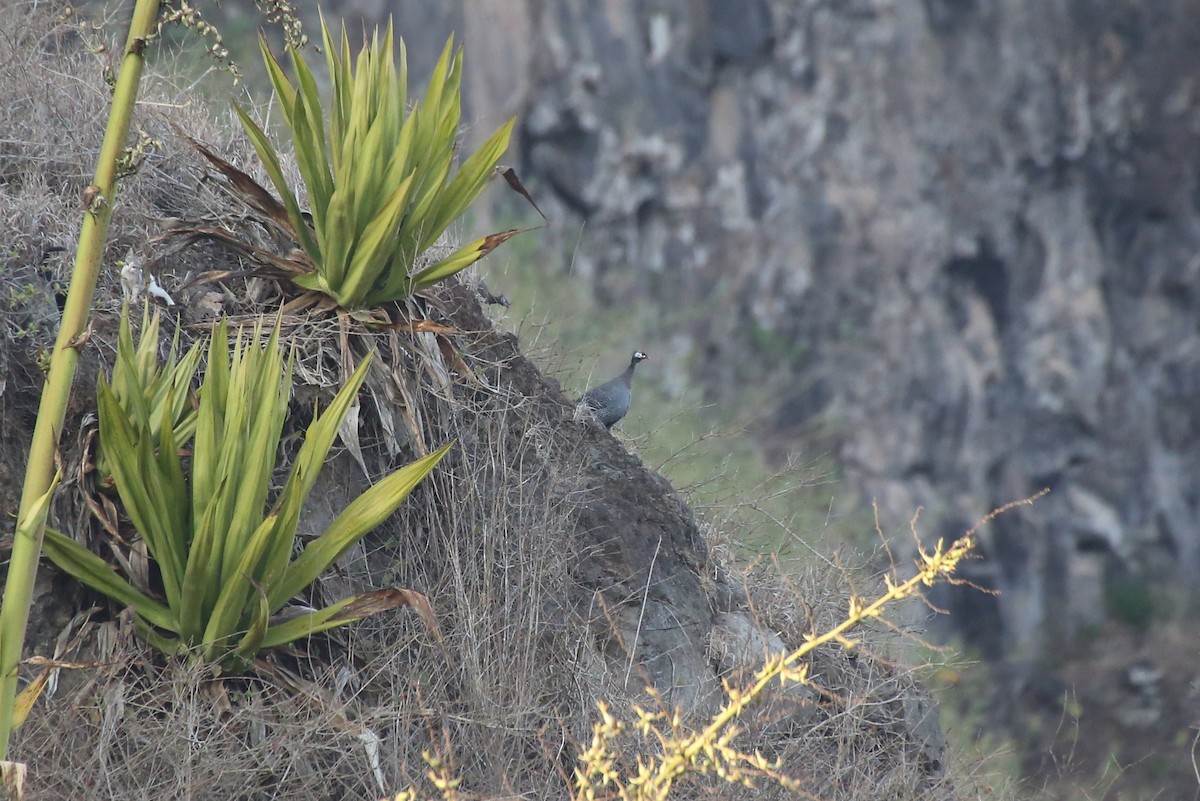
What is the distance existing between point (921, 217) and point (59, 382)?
79.1 ft

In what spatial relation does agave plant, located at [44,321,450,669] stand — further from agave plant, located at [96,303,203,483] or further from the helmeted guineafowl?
the helmeted guineafowl

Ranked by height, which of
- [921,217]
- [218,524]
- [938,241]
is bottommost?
[938,241]

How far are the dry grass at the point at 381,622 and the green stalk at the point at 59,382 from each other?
0.43m

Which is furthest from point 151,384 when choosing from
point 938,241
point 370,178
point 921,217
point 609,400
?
point 938,241

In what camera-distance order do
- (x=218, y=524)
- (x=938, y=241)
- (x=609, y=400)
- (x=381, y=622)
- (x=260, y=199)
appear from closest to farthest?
(x=218, y=524), (x=381, y=622), (x=260, y=199), (x=609, y=400), (x=938, y=241)

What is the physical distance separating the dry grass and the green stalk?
0.43 metres

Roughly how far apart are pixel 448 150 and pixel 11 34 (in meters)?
2.72

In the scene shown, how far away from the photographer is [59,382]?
3.40 metres

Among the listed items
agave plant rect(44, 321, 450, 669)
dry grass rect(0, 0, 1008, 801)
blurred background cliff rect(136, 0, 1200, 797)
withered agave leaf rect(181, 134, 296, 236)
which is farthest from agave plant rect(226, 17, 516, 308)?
blurred background cliff rect(136, 0, 1200, 797)

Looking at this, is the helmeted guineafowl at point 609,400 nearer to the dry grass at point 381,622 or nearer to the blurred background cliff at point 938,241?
the dry grass at point 381,622

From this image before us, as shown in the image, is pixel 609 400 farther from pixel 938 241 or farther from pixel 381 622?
pixel 938 241

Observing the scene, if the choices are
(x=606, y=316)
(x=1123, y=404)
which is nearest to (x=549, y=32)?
(x=606, y=316)

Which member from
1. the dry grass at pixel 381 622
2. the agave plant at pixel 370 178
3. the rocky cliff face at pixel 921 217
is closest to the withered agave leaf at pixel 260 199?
the agave plant at pixel 370 178

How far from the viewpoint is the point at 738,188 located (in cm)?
2586
